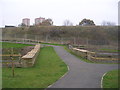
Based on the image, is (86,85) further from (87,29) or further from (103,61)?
(87,29)

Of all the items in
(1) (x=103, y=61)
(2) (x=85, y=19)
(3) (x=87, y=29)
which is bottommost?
(1) (x=103, y=61)

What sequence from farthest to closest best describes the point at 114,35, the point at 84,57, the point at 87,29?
the point at 87,29, the point at 114,35, the point at 84,57

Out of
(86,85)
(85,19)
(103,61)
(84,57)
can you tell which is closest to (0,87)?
(86,85)

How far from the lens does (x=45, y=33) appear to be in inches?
3137

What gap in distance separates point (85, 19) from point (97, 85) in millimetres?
92708

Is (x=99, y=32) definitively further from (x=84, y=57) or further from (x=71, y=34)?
(x=84, y=57)

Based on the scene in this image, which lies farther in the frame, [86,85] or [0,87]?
[86,85]

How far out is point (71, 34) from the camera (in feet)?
250

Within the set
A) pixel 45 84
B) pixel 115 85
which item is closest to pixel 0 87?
pixel 45 84

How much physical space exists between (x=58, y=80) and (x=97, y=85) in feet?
5.82

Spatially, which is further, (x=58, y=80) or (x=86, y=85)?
(x=58, y=80)

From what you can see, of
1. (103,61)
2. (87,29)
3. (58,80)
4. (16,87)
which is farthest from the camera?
(87,29)

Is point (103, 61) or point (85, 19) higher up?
point (85, 19)

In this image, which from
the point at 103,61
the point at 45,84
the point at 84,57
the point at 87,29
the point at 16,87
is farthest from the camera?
the point at 87,29
